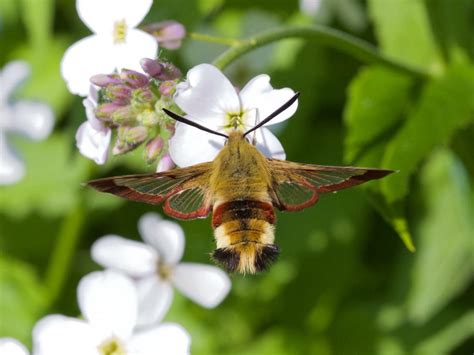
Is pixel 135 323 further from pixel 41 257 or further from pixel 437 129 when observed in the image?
pixel 41 257

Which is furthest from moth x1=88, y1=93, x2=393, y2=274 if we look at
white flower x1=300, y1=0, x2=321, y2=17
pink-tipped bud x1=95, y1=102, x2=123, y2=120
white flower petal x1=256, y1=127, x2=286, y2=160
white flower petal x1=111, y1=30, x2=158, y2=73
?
white flower x1=300, y1=0, x2=321, y2=17

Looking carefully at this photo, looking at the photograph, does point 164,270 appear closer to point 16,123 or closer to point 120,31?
point 120,31

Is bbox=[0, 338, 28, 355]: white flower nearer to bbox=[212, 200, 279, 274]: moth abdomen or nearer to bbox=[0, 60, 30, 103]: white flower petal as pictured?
bbox=[212, 200, 279, 274]: moth abdomen

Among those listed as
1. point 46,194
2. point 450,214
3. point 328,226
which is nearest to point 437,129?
point 450,214

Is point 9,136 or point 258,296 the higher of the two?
point 9,136

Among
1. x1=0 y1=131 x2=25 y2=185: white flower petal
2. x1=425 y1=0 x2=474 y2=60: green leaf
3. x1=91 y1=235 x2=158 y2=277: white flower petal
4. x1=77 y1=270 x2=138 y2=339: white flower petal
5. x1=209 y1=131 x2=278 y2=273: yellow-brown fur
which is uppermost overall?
x1=0 y1=131 x2=25 y2=185: white flower petal

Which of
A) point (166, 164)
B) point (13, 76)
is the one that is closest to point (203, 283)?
point (166, 164)
